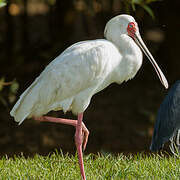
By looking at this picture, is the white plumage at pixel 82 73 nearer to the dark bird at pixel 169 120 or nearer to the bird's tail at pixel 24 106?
the bird's tail at pixel 24 106

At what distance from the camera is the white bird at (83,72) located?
4.43 m

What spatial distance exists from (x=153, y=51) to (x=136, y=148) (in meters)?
3.33

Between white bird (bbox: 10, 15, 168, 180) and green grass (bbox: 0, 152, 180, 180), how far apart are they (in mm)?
221

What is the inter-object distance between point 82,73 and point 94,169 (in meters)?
0.98

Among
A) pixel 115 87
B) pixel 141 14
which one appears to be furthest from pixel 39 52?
pixel 141 14

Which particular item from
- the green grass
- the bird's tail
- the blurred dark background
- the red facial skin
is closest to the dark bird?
the green grass

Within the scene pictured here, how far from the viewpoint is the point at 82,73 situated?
14.6ft

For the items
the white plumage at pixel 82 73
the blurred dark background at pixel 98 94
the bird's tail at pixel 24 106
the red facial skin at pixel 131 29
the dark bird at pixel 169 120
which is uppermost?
the red facial skin at pixel 131 29

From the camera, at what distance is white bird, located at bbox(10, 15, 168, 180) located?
443 centimetres

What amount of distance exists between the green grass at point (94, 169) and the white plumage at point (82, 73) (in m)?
0.52

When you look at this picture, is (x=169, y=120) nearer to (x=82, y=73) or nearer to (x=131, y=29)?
(x=131, y=29)

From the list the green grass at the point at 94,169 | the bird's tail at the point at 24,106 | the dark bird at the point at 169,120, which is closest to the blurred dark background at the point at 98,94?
the dark bird at the point at 169,120

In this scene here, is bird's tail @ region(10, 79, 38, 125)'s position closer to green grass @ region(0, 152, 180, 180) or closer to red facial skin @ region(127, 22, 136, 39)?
green grass @ region(0, 152, 180, 180)

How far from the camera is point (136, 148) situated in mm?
8547
